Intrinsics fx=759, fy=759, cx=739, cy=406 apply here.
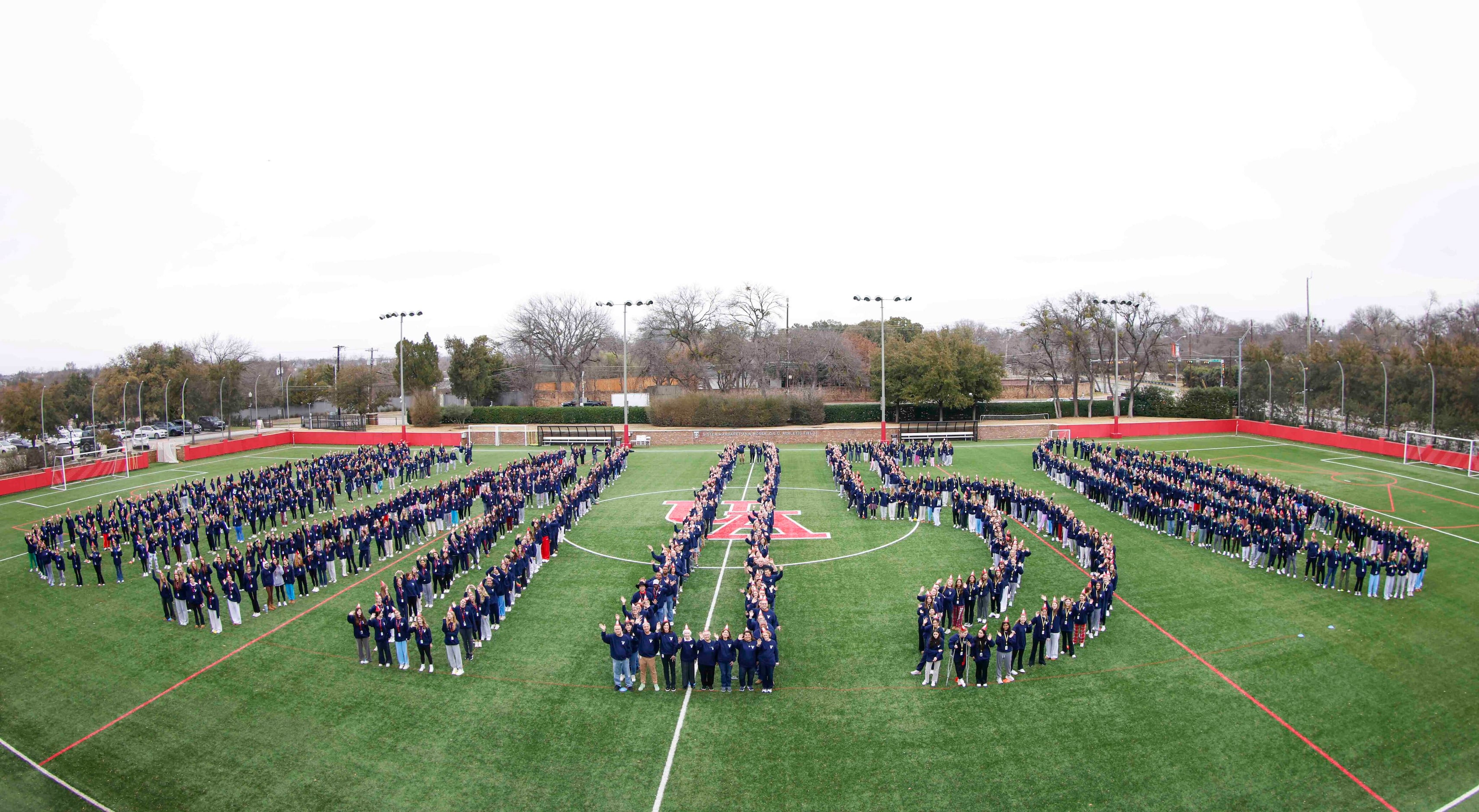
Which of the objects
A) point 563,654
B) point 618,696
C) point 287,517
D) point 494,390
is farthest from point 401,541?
point 494,390

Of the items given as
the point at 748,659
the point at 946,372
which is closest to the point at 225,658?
the point at 748,659

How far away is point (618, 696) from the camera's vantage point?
38.9ft

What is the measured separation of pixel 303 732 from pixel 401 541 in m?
10.1

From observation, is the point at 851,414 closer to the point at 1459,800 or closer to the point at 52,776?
the point at 1459,800

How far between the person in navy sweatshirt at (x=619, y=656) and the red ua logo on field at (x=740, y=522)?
772 centimetres

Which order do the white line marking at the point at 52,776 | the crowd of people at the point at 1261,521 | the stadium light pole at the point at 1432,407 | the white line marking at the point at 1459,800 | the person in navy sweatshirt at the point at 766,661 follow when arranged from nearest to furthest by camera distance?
the white line marking at the point at 1459,800 < the white line marking at the point at 52,776 < the person in navy sweatshirt at the point at 766,661 < the crowd of people at the point at 1261,521 < the stadium light pole at the point at 1432,407

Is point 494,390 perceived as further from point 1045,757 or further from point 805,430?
point 1045,757

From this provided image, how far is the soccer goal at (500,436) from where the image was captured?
149 ft

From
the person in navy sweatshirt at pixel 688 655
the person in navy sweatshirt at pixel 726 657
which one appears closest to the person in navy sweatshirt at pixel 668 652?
the person in navy sweatshirt at pixel 688 655

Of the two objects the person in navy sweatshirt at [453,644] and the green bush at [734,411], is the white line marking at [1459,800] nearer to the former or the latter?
the person in navy sweatshirt at [453,644]

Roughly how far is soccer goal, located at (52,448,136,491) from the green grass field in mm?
19435

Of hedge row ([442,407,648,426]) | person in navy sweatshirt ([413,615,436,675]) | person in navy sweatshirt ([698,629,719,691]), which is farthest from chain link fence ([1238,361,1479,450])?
person in navy sweatshirt ([413,615,436,675])

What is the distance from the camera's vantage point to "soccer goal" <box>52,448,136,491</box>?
33062 millimetres

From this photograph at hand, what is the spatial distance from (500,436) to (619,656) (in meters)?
36.7
